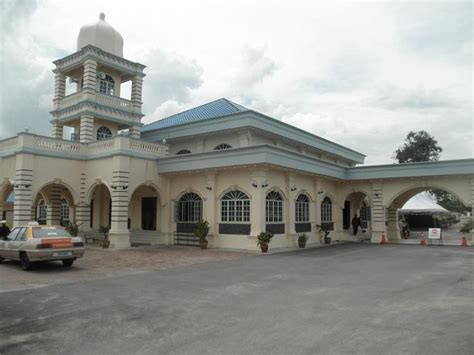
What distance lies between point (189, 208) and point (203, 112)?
7469 millimetres

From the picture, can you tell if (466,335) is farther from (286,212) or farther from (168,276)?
(286,212)

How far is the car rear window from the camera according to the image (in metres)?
12.3

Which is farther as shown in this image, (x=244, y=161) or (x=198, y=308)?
(x=244, y=161)

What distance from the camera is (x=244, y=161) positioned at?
58.6 ft

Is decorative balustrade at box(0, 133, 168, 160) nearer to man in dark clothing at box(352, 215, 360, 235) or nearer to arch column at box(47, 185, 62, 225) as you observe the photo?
arch column at box(47, 185, 62, 225)

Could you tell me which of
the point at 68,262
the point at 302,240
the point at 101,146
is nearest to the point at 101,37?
the point at 101,146

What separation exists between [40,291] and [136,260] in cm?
598

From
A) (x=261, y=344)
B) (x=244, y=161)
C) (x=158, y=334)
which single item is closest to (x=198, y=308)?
(x=158, y=334)

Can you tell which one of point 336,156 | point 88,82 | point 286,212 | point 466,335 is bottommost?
point 466,335

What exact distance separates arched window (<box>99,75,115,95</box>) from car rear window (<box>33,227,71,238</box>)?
560 inches

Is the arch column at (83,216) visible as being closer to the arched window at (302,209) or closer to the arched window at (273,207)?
the arched window at (273,207)

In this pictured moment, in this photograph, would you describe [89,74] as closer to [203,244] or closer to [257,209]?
[203,244]

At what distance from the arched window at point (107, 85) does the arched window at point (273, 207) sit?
1316 centimetres

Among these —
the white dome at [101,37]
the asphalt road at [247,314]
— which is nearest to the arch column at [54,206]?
the white dome at [101,37]
